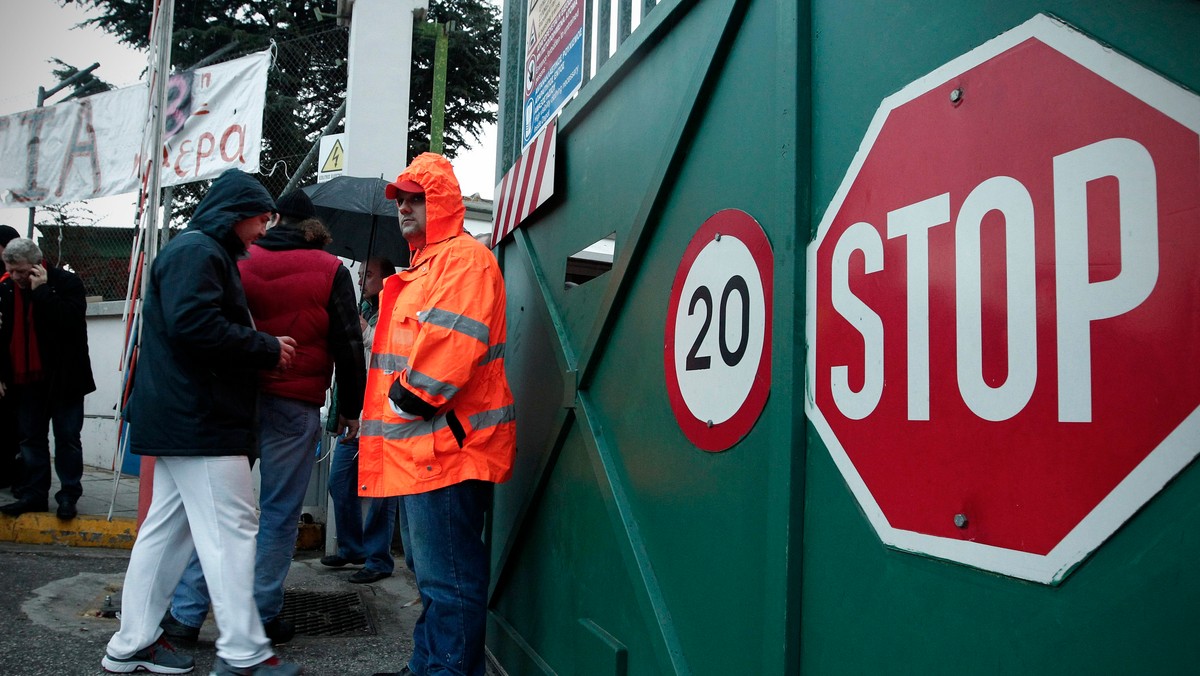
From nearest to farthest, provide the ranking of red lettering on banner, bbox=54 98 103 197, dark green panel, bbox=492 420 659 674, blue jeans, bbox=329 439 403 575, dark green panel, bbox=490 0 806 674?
dark green panel, bbox=490 0 806 674, dark green panel, bbox=492 420 659 674, blue jeans, bbox=329 439 403 575, red lettering on banner, bbox=54 98 103 197

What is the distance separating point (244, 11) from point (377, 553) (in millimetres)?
19118

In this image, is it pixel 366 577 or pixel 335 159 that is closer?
pixel 366 577

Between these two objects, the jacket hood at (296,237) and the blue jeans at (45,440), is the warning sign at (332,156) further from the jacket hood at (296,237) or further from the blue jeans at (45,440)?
the jacket hood at (296,237)

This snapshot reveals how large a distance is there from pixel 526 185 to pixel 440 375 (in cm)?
116

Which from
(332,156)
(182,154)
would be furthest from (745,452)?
(182,154)

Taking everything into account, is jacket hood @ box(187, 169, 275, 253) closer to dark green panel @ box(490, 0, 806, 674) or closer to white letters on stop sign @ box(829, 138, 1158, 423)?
dark green panel @ box(490, 0, 806, 674)

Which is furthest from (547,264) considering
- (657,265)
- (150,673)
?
(150,673)

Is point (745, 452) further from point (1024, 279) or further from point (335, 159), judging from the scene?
point (335, 159)

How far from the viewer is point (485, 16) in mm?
21672

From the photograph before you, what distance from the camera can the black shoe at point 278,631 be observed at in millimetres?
3494

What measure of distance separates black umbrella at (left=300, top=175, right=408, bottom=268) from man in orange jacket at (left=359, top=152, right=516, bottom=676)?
2.41 m

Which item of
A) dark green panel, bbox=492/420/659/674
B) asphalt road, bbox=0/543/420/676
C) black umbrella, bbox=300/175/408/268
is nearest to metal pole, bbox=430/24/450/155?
black umbrella, bbox=300/175/408/268

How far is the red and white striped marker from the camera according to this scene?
315 cm

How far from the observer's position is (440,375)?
261 centimetres
